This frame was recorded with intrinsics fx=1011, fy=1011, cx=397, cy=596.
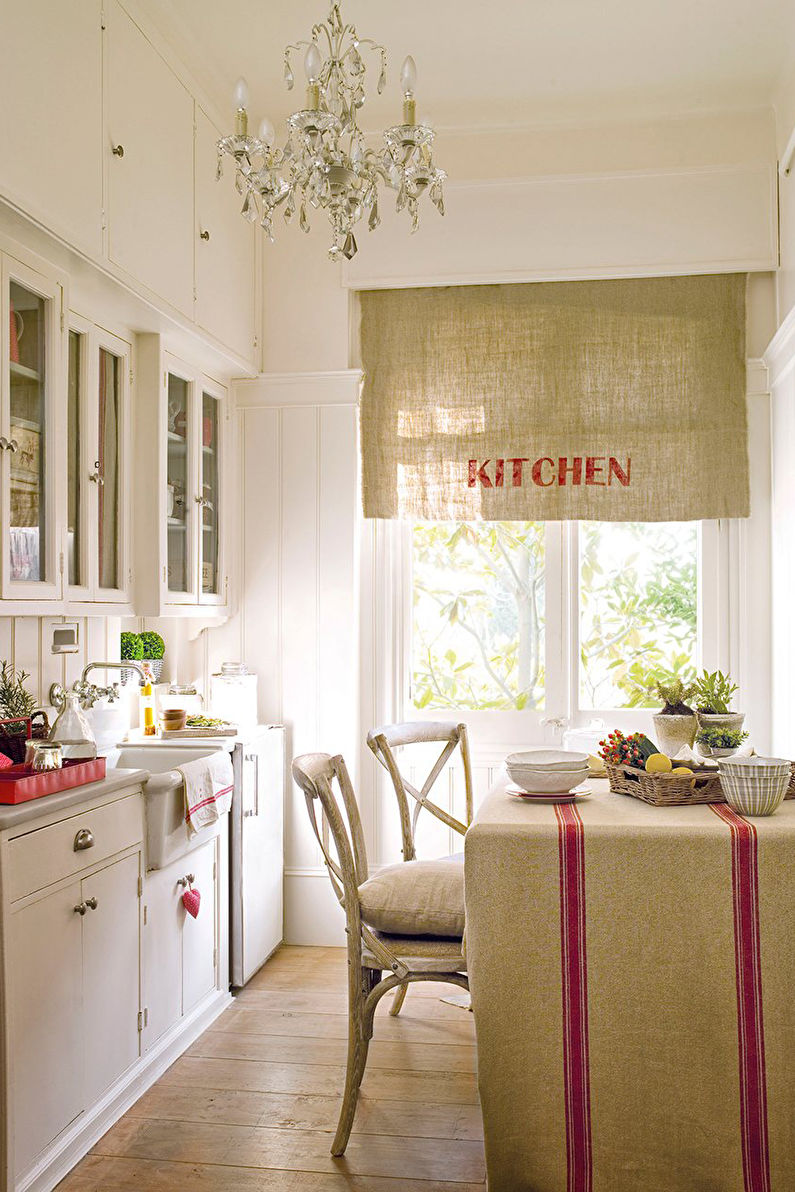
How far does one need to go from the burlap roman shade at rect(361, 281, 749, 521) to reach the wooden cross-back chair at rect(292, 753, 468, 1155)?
175 cm

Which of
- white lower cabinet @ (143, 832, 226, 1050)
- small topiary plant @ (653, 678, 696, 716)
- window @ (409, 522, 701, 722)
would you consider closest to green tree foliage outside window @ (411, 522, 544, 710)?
window @ (409, 522, 701, 722)

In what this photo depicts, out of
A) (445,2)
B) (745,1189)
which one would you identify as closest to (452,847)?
(745,1189)

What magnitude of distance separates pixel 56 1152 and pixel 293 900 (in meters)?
1.79

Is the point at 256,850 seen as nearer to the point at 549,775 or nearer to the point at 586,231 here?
the point at 549,775

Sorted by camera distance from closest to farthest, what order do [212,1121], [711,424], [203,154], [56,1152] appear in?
1. [56,1152]
2. [212,1121]
3. [203,154]
4. [711,424]

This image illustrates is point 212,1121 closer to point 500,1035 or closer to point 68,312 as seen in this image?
point 500,1035

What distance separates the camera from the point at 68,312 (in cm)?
270

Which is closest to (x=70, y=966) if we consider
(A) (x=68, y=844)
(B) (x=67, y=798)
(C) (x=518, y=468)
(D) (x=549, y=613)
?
(A) (x=68, y=844)

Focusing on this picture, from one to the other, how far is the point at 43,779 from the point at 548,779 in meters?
1.13

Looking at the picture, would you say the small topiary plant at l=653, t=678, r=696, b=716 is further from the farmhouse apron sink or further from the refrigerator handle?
the refrigerator handle

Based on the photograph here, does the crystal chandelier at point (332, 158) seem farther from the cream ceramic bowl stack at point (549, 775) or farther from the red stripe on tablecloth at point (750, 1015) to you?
the red stripe on tablecloth at point (750, 1015)

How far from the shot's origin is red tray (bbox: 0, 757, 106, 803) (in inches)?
86.2

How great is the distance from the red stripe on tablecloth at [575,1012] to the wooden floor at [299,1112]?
0.48m

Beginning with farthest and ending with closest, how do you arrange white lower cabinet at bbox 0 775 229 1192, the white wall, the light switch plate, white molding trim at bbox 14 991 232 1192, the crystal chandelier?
the white wall → the light switch plate → white molding trim at bbox 14 991 232 1192 → white lower cabinet at bbox 0 775 229 1192 → the crystal chandelier
